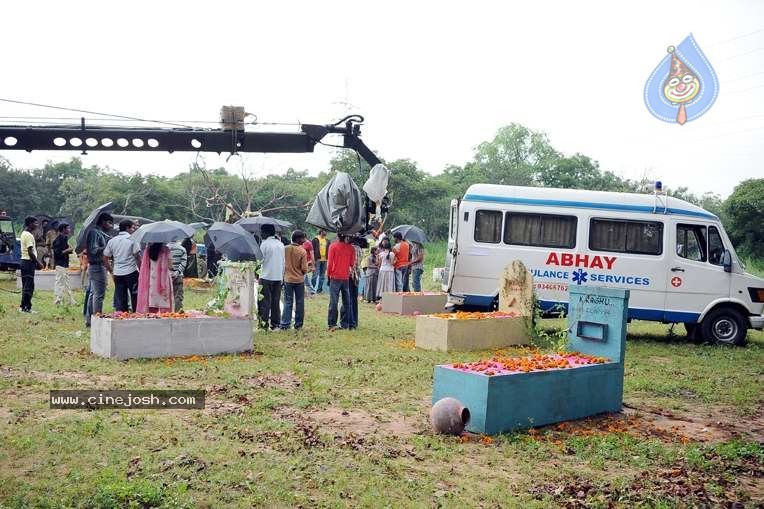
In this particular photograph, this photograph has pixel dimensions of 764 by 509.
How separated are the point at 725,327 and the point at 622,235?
2734mm

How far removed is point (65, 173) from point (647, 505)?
192 feet

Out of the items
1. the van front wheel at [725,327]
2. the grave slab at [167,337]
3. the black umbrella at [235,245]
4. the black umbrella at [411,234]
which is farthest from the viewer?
the black umbrella at [411,234]

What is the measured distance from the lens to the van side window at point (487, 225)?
50.2 ft

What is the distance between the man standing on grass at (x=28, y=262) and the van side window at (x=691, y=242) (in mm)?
12750

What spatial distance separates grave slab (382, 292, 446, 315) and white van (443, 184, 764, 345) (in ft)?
10.6

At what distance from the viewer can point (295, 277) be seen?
14039 mm

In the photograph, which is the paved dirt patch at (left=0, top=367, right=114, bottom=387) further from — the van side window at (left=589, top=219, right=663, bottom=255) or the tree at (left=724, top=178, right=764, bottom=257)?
the tree at (left=724, top=178, right=764, bottom=257)

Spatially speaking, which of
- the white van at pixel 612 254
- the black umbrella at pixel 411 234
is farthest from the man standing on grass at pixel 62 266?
the black umbrella at pixel 411 234

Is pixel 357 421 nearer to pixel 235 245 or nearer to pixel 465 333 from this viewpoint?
pixel 465 333

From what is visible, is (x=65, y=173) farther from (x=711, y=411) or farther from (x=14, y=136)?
(x=711, y=411)

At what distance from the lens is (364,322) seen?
16.2 meters

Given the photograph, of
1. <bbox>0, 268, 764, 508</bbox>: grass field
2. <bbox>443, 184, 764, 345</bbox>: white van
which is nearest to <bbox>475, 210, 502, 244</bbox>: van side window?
<bbox>443, 184, 764, 345</bbox>: white van

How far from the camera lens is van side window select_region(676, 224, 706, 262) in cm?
1503

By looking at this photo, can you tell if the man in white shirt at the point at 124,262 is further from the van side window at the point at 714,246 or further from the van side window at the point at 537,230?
the van side window at the point at 714,246
